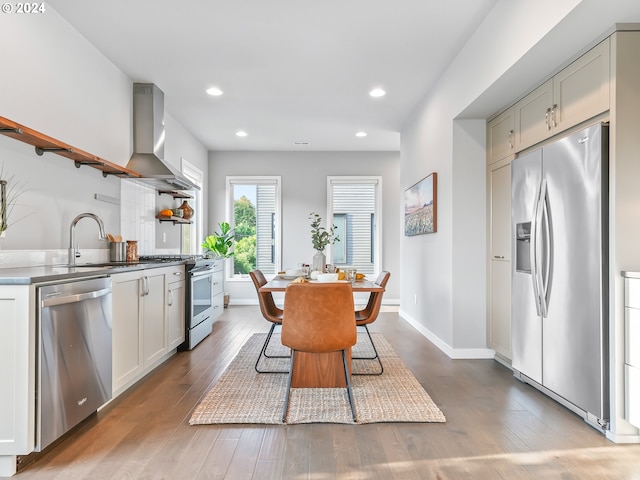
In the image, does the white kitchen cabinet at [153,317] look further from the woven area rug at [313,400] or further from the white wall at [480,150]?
the white wall at [480,150]

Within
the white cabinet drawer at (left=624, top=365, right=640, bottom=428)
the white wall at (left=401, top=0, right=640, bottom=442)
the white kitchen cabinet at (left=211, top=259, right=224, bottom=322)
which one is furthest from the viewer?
the white kitchen cabinet at (left=211, top=259, right=224, bottom=322)

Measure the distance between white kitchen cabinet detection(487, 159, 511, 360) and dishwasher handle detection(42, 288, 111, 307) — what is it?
3.02 meters

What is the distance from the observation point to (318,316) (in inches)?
99.0

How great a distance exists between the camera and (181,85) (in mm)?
4297

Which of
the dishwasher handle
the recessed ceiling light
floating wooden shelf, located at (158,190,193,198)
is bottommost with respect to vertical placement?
the dishwasher handle

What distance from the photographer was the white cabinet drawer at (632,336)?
206cm

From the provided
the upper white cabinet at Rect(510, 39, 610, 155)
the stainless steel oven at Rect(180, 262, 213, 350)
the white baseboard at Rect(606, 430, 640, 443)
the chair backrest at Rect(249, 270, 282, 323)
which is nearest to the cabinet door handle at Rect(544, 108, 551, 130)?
the upper white cabinet at Rect(510, 39, 610, 155)

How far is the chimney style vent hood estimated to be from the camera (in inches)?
161

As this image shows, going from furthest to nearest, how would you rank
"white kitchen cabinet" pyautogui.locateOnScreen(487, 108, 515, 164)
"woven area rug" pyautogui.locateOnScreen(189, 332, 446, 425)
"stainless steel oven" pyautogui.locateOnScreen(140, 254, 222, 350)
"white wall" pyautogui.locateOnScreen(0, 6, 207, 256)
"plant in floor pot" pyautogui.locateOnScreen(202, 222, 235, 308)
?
"plant in floor pot" pyautogui.locateOnScreen(202, 222, 235, 308)
"stainless steel oven" pyautogui.locateOnScreen(140, 254, 222, 350)
"white kitchen cabinet" pyautogui.locateOnScreen(487, 108, 515, 164)
"white wall" pyautogui.locateOnScreen(0, 6, 207, 256)
"woven area rug" pyautogui.locateOnScreen(189, 332, 446, 425)

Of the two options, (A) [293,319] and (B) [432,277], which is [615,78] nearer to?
(A) [293,319]

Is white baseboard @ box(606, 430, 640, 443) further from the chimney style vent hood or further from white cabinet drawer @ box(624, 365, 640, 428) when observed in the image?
the chimney style vent hood

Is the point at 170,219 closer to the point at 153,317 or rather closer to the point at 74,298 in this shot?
the point at 153,317
